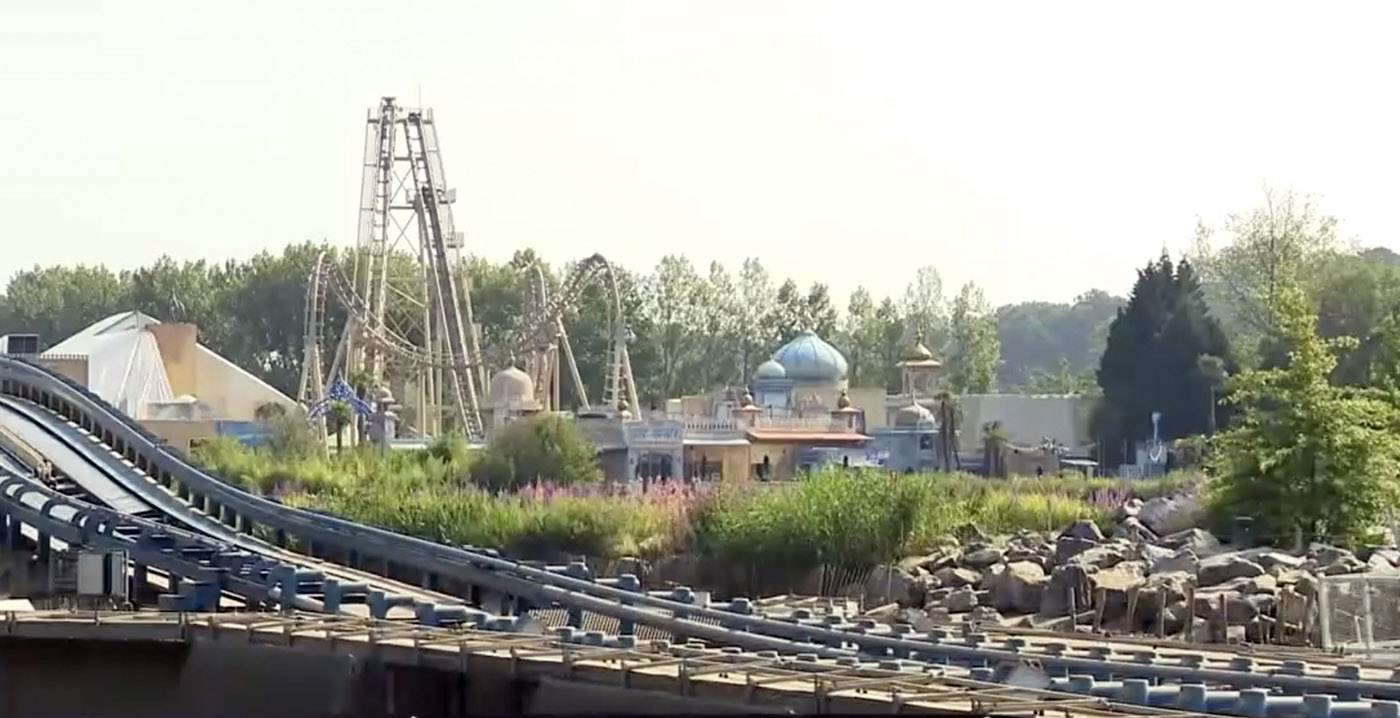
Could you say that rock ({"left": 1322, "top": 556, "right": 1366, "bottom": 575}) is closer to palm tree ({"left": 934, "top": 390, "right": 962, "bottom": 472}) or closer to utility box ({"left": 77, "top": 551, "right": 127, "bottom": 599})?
utility box ({"left": 77, "top": 551, "right": 127, "bottom": 599})

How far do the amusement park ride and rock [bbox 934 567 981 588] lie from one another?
39.2 meters

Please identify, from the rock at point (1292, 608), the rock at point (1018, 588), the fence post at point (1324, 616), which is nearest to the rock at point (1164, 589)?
the rock at point (1292, 608)

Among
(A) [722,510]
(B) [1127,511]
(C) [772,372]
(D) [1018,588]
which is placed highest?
(C) [772,372]

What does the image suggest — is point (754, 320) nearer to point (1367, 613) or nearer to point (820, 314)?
point (820, 314)

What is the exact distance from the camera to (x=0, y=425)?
170 feet

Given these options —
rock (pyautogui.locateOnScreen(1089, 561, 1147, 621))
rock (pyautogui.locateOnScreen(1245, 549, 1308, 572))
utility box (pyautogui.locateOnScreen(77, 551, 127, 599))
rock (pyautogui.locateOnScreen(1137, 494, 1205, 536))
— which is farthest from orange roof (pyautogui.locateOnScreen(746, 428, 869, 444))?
utility box (pyautogui.locateOnScreen(77, 551, 127, 599))

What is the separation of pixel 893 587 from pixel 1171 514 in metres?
9.13

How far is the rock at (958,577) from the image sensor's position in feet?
153

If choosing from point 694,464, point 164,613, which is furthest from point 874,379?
point 164,613

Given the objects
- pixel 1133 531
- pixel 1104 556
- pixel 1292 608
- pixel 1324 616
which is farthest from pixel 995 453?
pixel 1324 616

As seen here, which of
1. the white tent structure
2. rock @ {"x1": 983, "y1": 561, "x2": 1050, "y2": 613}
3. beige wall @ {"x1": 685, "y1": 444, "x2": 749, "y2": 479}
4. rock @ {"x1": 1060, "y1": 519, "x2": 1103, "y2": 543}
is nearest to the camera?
rock @ {"x1": 983, "y1": 561, "x2": 1050, "y2": 613}

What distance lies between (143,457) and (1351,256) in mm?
53468

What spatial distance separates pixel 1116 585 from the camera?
1663 inches

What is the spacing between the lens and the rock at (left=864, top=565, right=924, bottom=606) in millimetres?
47188
